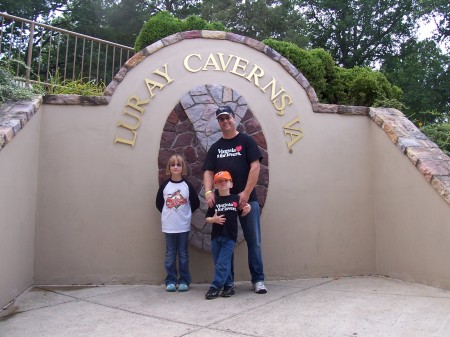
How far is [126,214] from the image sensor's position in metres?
4.62

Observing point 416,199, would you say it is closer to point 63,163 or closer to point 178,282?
point 178,282

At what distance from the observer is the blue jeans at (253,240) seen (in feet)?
13.8

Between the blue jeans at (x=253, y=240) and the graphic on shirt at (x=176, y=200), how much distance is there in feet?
1.92

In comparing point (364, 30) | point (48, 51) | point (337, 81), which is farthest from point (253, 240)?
point (364, 30)

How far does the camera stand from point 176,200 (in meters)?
4.34

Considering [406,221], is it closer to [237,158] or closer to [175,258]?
[237,158]

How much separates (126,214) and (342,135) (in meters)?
2.52

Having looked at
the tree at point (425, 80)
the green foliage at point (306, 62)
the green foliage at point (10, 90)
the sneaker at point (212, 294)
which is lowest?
the sneaker at point (212, 294)

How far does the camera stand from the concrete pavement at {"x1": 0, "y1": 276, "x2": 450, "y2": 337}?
3029 mm

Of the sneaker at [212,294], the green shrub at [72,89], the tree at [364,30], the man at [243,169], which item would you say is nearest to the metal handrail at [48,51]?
the green shrub at [72,89]

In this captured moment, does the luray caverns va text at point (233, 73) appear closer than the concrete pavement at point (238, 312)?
No

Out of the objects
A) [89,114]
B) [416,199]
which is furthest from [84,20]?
[416,199]

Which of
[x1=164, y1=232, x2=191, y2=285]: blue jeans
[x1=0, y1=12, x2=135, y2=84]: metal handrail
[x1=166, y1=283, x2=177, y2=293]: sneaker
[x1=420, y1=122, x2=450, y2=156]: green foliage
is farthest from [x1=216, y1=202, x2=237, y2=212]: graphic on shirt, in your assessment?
[x1=420, y1=122, x2=450, y2=156]: green foliage

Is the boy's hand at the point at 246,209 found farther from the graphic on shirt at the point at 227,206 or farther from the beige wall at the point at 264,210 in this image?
the beige wall at the point at 264,210
